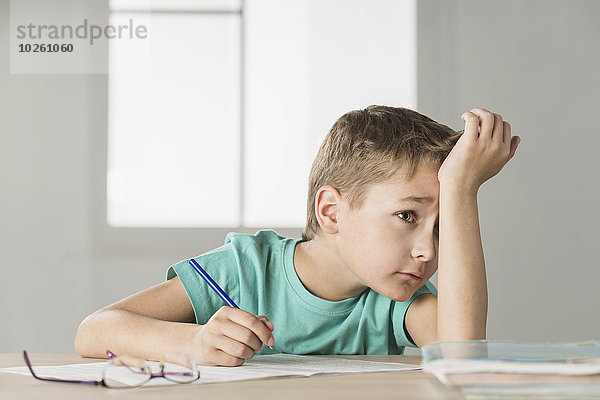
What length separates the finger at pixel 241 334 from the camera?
2.41 ft

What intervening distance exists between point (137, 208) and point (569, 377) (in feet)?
7.35

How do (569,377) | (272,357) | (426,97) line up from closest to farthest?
1. (569,377)
2. (272,357)
3. (426,97)

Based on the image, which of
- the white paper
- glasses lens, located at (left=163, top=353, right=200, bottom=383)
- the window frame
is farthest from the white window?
glasses lens, located at (left=163, top=353, right=200, bottom=383)

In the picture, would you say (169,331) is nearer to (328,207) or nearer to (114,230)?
(328,207)

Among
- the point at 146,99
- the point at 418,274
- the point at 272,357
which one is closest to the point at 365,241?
the point at 418,274

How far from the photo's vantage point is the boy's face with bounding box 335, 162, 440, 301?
0.93 metres

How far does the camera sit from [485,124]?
94 centimetres

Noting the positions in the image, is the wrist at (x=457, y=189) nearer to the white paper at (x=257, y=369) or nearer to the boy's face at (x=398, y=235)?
the boy's face at (x=398, y=235)

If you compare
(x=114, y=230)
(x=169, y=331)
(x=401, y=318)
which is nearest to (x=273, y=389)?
(x=169, y=331)

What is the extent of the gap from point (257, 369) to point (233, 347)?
0.04 meters

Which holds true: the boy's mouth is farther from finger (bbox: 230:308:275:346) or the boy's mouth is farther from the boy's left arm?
finger (bbox: 230:308:275:346)

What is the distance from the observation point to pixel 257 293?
3.64 ft

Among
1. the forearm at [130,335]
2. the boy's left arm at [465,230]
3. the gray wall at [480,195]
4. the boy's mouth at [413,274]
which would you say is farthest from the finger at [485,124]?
the gray wall at [480,195]

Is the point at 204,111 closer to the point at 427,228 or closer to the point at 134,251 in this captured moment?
the point at 134,251
